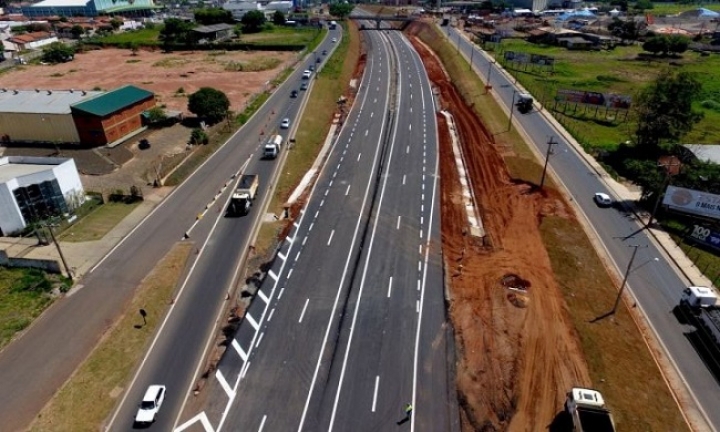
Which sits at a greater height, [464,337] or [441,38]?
[441,38]

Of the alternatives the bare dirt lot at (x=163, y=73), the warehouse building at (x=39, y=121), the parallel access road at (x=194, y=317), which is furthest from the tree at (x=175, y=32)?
the parallel access road at (x=194, y=317)

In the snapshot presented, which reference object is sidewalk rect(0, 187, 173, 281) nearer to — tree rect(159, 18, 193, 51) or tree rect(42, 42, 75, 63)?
tree rect(42, 42, 75, 63)

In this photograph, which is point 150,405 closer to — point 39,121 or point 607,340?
point 607,340

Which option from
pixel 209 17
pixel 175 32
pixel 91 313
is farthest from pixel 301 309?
pixel 209 17

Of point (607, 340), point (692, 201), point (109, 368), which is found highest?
point (692, 201)

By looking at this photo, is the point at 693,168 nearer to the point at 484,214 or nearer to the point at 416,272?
the point at 484,214

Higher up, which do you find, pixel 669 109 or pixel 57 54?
pixel 57 54

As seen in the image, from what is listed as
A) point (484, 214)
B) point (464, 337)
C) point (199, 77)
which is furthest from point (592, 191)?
point (199, 77)
